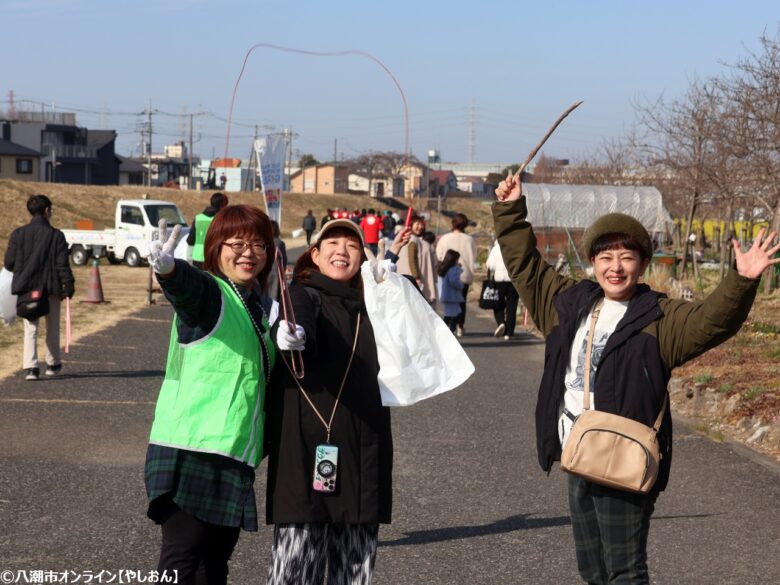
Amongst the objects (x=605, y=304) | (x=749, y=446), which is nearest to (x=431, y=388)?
(x=605, y=304)

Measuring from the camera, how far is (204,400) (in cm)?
360

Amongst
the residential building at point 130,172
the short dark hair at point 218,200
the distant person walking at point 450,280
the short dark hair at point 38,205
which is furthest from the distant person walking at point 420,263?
the residential building at point 130,172

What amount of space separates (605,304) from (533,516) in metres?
2.79

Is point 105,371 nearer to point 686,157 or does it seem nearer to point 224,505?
point 224,505

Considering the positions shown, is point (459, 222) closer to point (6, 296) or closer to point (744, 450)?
point (6, 296)

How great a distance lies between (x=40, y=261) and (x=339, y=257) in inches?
291

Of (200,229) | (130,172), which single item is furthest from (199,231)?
(130,172)

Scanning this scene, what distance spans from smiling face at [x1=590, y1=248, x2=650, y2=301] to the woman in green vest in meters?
1.20

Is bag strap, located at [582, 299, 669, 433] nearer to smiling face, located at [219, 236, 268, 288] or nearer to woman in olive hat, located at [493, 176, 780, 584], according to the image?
woman in olive hat, located at [493, 176, 780, 584]

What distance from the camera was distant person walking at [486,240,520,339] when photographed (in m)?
15.5

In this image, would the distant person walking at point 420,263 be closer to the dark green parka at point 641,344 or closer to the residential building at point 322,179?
the dark green parka at point 641,344

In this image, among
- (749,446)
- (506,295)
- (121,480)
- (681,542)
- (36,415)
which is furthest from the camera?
(506,295)

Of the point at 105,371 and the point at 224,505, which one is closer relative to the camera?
the point at 224,505

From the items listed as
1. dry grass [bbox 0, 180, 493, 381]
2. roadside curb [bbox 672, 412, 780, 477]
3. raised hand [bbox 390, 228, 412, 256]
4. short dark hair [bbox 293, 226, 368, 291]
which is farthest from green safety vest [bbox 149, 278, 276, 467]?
dry grass [bbox 0, 180, 493, 381]
